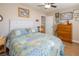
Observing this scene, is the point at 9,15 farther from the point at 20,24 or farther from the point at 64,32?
the point at 64,32

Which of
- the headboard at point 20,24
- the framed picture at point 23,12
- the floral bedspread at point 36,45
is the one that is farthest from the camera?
the headboard at point 20,24

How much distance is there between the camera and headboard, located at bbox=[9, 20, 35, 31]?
2.13 meters

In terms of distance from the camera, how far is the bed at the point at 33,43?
1.91 m

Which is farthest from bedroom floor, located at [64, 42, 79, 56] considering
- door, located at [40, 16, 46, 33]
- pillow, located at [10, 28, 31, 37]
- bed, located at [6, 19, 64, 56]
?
pillow, located at [10, 28, 31, 37]

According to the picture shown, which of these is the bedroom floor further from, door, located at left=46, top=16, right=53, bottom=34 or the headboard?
the headboard

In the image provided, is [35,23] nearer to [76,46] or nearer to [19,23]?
[19,23]

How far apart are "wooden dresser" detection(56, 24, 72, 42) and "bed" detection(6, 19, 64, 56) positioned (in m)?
0.11

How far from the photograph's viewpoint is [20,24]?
7.06 feet

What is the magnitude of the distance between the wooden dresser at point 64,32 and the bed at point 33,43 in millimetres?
108

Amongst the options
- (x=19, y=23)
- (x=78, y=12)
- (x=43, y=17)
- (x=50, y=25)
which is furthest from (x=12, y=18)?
A: (x=78, y=12)

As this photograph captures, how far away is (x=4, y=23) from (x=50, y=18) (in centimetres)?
94

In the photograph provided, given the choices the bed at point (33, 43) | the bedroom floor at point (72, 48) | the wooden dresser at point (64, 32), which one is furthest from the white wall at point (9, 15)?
the bedroom floor at point (72, 48)

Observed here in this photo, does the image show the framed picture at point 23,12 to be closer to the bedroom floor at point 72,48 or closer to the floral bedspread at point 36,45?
the floral bedspread at point 36,45

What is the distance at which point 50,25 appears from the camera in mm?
2121
